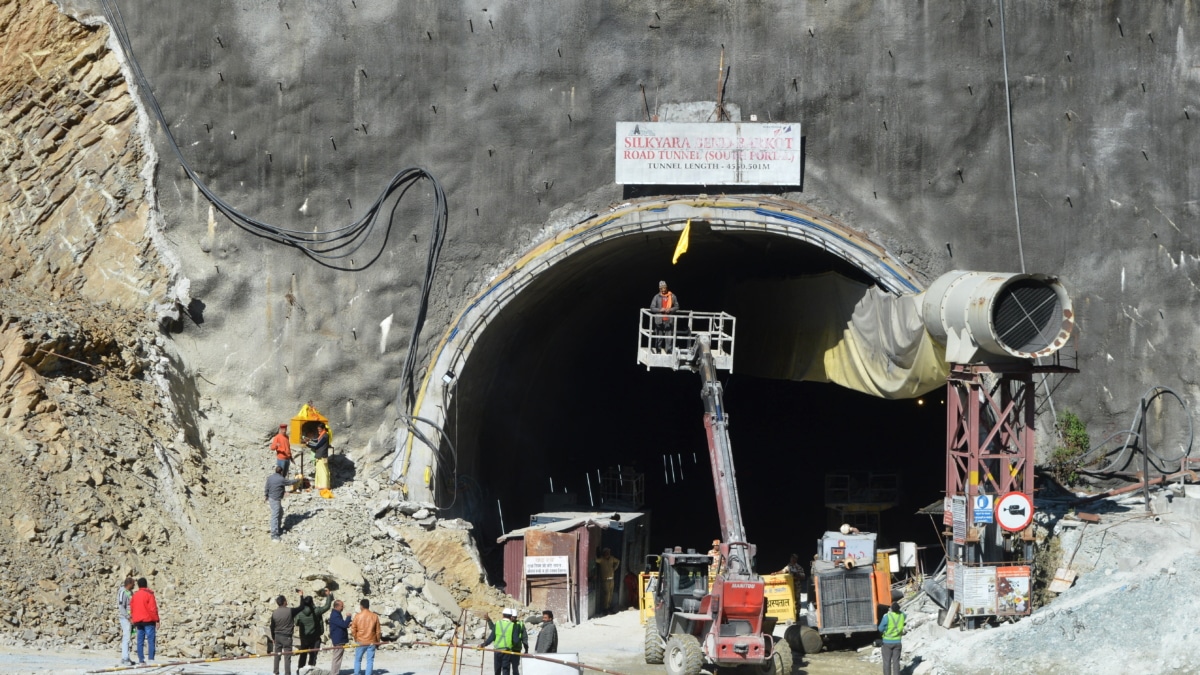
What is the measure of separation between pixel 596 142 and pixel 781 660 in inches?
446

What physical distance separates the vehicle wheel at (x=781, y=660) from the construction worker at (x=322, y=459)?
9.74 metres

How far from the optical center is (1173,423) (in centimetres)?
2831

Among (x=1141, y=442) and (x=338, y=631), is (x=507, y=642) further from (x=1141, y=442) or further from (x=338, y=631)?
(x=1141, y=442)

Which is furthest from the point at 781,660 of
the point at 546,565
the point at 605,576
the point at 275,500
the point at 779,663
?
the point at 275,500

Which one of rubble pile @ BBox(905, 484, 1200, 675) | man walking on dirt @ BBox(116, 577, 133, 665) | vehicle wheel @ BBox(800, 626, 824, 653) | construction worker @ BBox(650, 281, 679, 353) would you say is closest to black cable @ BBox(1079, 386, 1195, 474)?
rubble pile @ BBox(905, 484, 1200, 675)

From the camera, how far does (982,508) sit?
23.4 m

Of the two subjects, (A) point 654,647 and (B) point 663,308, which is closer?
(A) point 654,647

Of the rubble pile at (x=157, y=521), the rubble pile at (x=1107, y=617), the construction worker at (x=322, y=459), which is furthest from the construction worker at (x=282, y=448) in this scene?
the rubble pile at (x=1107, y=617)

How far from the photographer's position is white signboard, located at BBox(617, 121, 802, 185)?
28672mm

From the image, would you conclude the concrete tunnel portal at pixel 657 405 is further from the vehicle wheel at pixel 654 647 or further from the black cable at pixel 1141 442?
the vehicle wheel at pixel 654 647

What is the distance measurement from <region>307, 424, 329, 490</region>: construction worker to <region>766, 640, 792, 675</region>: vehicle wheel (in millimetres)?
9735

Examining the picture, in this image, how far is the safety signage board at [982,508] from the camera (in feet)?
76.6

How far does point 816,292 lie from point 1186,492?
29.6 ft

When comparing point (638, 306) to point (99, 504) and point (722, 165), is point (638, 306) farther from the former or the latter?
point (99, 504)
